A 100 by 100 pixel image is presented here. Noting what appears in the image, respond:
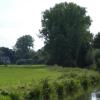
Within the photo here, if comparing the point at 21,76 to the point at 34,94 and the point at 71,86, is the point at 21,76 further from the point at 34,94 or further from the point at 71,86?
the point at 34,94

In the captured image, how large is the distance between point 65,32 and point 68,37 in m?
1.61

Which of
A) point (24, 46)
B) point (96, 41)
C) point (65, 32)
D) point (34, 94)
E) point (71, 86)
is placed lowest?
point (34, 94)

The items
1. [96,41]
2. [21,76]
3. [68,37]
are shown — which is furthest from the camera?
[96,41]

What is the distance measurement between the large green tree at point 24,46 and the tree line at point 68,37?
248 feet

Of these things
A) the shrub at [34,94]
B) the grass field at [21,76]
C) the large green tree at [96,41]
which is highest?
the large green tree at [96,41]

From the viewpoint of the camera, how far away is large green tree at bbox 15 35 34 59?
166375 mm

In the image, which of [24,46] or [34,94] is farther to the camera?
[24,46]

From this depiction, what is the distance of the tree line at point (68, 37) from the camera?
84562mm

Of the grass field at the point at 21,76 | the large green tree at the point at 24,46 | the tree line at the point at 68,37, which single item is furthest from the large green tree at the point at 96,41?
the large green tree at the point at 24,46

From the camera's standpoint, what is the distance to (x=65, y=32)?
85938mm

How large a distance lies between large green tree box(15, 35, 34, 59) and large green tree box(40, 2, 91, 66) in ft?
251

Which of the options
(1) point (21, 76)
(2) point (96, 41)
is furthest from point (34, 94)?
(2) point (96, 41)

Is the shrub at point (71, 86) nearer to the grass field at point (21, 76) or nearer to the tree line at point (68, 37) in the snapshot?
the grass field at point (21, 76)

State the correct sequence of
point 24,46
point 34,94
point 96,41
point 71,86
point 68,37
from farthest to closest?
point 24,46
point 96,41
point 68,37
point 71,86
point 34,94
